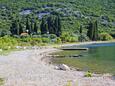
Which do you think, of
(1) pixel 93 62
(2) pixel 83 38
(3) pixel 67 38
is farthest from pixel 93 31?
(1) pixel 93 62

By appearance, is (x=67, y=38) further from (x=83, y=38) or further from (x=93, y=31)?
(x=93, y=31)

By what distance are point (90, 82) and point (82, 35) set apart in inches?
5033

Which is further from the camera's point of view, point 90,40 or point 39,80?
point 90,40

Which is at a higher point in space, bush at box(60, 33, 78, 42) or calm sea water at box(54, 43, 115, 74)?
calm sea water at box(54, 43, 115, 74)

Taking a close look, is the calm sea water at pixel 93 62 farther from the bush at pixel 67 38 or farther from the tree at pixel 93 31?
the tree at pixel 93 31

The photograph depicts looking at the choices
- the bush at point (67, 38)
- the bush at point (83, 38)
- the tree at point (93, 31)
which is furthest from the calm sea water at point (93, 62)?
the bush at point (83, 38)

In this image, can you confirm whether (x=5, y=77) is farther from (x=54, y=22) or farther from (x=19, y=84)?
(x=54, y=22)

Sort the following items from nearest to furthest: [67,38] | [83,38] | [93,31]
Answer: [67,38], [93,31], [83,38]

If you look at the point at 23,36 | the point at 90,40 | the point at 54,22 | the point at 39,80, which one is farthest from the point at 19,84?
the point at 90,40

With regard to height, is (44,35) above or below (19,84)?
below

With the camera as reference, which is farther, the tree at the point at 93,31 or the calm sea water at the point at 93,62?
the tree at the point at 93,31

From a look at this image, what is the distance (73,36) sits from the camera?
151 meters

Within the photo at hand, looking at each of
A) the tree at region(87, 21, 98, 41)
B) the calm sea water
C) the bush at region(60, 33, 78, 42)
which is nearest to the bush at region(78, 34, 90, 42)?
the tree at region(87, 21, 98, 41)

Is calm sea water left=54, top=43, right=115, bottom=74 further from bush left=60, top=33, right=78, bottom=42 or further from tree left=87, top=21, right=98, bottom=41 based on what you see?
tree left=87, top=21, right=98, bottom=41
